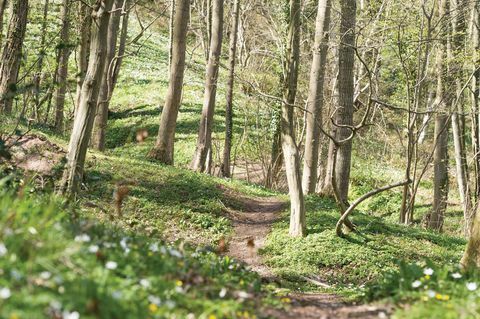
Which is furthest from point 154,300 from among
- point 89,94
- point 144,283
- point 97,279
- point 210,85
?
point 210,85

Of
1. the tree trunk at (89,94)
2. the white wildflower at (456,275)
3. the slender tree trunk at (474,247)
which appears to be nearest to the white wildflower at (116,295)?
the white wildflower at (456,275)

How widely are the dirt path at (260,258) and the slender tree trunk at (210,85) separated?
3868mm

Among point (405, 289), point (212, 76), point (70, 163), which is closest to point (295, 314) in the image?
point (405, 289)

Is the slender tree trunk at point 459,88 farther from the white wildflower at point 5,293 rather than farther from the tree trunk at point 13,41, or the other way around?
the white wildflower at point 5,293

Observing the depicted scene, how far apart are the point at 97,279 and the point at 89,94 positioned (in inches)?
217

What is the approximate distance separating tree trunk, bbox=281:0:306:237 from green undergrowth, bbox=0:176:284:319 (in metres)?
6.91

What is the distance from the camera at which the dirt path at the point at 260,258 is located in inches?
183

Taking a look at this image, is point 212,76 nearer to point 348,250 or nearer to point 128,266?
point 348,250

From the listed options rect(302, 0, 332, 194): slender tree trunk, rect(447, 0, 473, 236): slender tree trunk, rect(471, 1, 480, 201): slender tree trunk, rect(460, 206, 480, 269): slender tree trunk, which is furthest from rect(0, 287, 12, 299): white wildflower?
rect(447, 0, 473, 236): slender tree trunk

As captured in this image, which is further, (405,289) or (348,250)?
(348,250)

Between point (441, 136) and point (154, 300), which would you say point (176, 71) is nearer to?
point (441, 136)

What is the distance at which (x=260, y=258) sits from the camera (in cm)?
1127

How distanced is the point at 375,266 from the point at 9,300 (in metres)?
8.71

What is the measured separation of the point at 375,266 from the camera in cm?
1077
